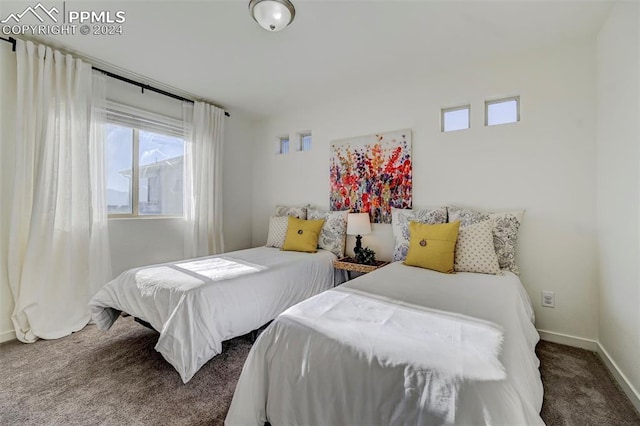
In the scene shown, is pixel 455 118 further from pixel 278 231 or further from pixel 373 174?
pixel 278 231

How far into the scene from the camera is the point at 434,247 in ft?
7.41

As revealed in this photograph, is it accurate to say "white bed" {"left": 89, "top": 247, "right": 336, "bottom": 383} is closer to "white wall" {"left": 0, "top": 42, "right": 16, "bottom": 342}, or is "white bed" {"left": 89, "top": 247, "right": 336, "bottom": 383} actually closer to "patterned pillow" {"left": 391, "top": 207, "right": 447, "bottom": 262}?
"white wall" {"left": 0, "top": 42, "right": 16, "bottom": 342}

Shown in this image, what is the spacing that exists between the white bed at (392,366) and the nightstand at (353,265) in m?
1.18

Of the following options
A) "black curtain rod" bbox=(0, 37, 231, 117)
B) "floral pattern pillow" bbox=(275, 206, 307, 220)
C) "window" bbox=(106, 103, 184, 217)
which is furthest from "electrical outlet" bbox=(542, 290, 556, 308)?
"black curtain rod" bbox=(0, 37, 231, 117)

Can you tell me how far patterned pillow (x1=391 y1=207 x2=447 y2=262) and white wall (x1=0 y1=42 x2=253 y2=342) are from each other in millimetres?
2451

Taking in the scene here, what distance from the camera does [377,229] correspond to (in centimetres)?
319

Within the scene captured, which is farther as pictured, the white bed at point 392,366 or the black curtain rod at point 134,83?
the black curtain rod at point 134,83

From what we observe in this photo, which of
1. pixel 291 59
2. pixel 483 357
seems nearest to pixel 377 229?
pixel 291 59

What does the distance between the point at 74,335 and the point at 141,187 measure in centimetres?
158

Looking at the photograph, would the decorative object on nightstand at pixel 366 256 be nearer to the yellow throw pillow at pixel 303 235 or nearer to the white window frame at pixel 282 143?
the yellow throw pillow at pixel 303 235

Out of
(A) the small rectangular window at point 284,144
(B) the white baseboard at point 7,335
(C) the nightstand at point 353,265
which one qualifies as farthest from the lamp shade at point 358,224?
(B) the white baseboard at point 7,335

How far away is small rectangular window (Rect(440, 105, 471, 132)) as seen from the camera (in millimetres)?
2729

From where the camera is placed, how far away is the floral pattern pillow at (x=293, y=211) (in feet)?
11.7

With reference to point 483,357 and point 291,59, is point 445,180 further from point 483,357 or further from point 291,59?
point 483,357
